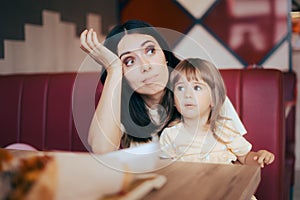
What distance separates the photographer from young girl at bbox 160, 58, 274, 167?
3.55ft

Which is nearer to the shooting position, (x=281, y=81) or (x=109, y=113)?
(x=109, y=113)

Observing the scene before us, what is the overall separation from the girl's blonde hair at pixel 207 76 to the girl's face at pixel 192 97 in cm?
1

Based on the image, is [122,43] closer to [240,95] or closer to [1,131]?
[240,95]

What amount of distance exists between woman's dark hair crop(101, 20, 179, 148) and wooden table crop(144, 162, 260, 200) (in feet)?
0.58

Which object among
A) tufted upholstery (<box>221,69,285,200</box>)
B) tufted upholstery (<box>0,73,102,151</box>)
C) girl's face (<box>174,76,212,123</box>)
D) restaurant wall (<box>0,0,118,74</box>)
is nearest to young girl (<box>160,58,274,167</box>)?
girl's face (<box>174,76,212,123</box>)

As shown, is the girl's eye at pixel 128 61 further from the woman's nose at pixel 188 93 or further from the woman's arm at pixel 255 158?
the woman's arm at pixel 255 158

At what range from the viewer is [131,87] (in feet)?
3.59

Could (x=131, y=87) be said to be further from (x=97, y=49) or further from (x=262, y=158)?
(x=262, y=158)

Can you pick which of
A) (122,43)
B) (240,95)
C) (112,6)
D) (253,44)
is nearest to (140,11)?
(112,6)

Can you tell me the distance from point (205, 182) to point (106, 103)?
0.41 m

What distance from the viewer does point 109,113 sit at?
110cm

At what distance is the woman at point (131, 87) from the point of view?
41.9 inches

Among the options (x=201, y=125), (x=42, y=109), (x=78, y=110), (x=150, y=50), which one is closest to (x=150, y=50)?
(x=150, y=50)

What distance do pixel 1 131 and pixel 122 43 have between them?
1.08 m
